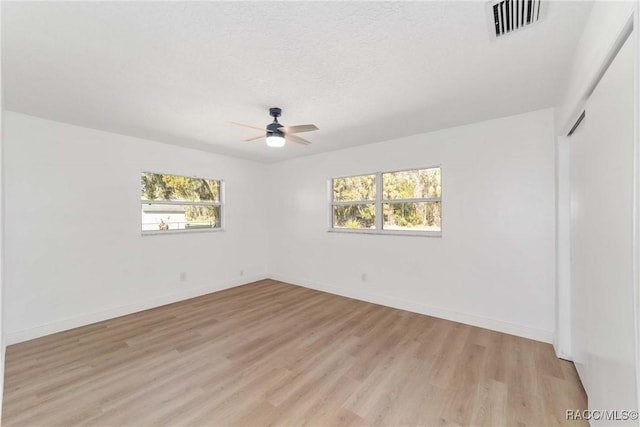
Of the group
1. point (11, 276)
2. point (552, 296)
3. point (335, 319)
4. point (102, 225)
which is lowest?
point (335, 319)

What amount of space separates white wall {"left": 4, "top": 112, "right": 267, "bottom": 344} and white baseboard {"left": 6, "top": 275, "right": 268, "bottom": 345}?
11 mm

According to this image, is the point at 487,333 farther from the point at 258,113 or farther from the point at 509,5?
the point at 258,113

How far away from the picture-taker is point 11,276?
286 centimetres

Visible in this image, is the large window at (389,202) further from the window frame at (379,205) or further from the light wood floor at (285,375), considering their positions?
the light wood floor at (285,375)

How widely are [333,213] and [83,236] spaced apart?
3.64 m

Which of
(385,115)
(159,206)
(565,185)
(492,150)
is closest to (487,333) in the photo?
(565,185)

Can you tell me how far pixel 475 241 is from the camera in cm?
329

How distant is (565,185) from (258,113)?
3.14 m

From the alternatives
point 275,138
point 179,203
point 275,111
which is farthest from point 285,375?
point 179,203

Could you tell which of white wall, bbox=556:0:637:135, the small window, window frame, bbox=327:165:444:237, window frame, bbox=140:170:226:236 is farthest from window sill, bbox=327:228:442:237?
window frame, bbox=140:170:226:236

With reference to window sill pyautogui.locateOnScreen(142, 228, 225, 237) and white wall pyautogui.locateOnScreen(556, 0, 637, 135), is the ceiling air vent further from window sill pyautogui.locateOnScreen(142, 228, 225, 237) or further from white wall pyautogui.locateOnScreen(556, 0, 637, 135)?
window sill pyautogui.locateOnScreen(142, 228, 225, 237)

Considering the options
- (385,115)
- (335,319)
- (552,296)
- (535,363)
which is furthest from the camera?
(335,319)

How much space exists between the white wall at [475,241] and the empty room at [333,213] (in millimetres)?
25

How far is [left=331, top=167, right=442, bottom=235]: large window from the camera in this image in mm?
3729
